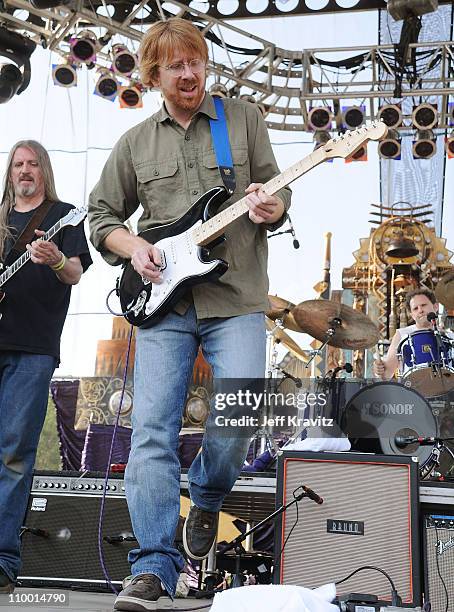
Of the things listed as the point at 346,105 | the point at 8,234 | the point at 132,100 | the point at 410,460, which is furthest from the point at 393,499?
the point at 346,105

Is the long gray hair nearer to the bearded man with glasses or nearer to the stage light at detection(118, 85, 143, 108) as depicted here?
the bearded man with glasses

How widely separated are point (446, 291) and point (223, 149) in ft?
18.2

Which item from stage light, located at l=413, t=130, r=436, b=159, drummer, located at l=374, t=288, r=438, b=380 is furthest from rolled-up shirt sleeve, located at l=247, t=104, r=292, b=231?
stage light, located at l=413, t=130, r=436, b=159

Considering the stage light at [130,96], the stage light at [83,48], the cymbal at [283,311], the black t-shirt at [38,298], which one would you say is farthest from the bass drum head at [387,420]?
the stage light at [130,96]

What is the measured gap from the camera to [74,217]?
3.55m

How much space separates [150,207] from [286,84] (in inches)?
288

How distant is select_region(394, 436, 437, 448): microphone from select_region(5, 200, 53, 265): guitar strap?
1.95 metres

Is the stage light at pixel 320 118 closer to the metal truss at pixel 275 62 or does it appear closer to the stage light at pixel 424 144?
the metal truss at pixel 275 62

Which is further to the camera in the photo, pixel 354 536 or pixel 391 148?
pixel 391 148

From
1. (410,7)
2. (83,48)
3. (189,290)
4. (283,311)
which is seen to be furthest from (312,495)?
(83,48)

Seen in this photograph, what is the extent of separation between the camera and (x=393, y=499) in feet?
10.6

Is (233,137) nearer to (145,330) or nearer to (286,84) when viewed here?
(145,330)

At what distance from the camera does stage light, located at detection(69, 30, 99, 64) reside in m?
8.59

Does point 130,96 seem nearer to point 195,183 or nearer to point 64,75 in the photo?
point 64,75
